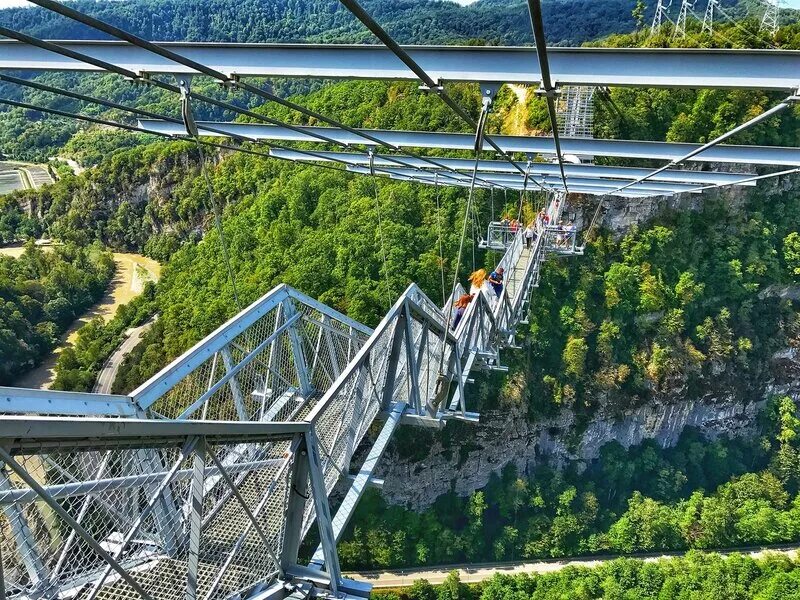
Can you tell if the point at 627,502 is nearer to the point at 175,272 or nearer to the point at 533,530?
the point at 533,530

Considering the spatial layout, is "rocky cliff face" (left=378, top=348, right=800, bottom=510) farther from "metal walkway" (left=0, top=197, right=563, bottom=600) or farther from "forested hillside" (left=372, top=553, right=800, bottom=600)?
"metal walkway" (left=0, top=197, right=563, bottom=600)

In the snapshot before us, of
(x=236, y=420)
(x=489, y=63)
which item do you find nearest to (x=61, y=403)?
(x=236, y=420)

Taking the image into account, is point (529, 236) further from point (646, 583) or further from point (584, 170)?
point (646, 583)

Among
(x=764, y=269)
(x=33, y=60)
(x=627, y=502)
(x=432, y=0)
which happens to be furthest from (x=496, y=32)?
(x=33, y=60)

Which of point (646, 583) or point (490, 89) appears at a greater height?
point (490, 89)

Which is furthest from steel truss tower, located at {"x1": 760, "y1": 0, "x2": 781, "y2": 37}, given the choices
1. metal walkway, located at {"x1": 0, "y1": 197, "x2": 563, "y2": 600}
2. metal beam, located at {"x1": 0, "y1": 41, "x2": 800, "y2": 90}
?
metal walkway, located at {"x1": 0, "y1": 197, "x2": 563, "y2": 600}

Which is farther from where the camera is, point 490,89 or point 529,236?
point 529,236

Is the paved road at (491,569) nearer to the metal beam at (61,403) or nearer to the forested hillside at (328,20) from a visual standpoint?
the metal beam at (61,403)
